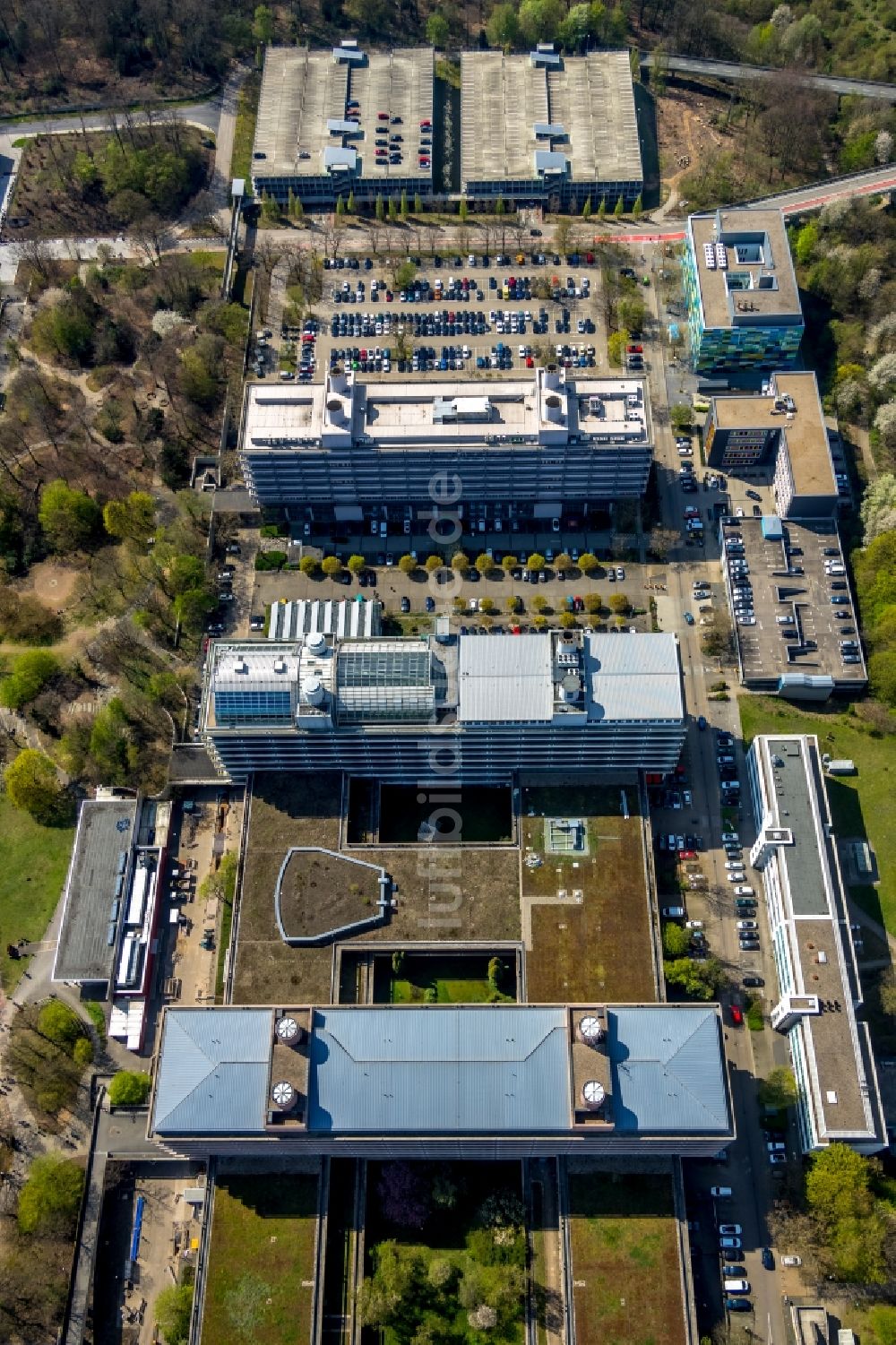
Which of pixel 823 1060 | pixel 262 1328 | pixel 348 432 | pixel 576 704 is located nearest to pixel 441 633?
pixel 576 704

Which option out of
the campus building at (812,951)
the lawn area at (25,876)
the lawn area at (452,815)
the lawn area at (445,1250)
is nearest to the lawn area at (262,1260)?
the lawn area at (445,1250)

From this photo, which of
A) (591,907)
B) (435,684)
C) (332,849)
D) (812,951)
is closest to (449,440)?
(435,684)

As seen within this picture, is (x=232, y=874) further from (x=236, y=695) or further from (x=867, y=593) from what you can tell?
(x=867, y=593)

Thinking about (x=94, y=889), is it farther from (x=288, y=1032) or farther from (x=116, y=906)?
(x=288, y=1032)

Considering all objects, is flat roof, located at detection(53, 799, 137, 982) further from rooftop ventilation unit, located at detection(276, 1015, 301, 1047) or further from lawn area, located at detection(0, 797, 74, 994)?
rooftop ventilation unit, located at detection(276, 1015, 301, 1047)

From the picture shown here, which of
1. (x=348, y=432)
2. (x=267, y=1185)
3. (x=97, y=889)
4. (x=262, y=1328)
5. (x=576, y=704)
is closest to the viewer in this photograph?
(x=262, y=1328)

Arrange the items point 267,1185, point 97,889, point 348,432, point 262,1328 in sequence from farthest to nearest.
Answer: point 348,432, point 97,889, point 267,1185, point 262,1328
